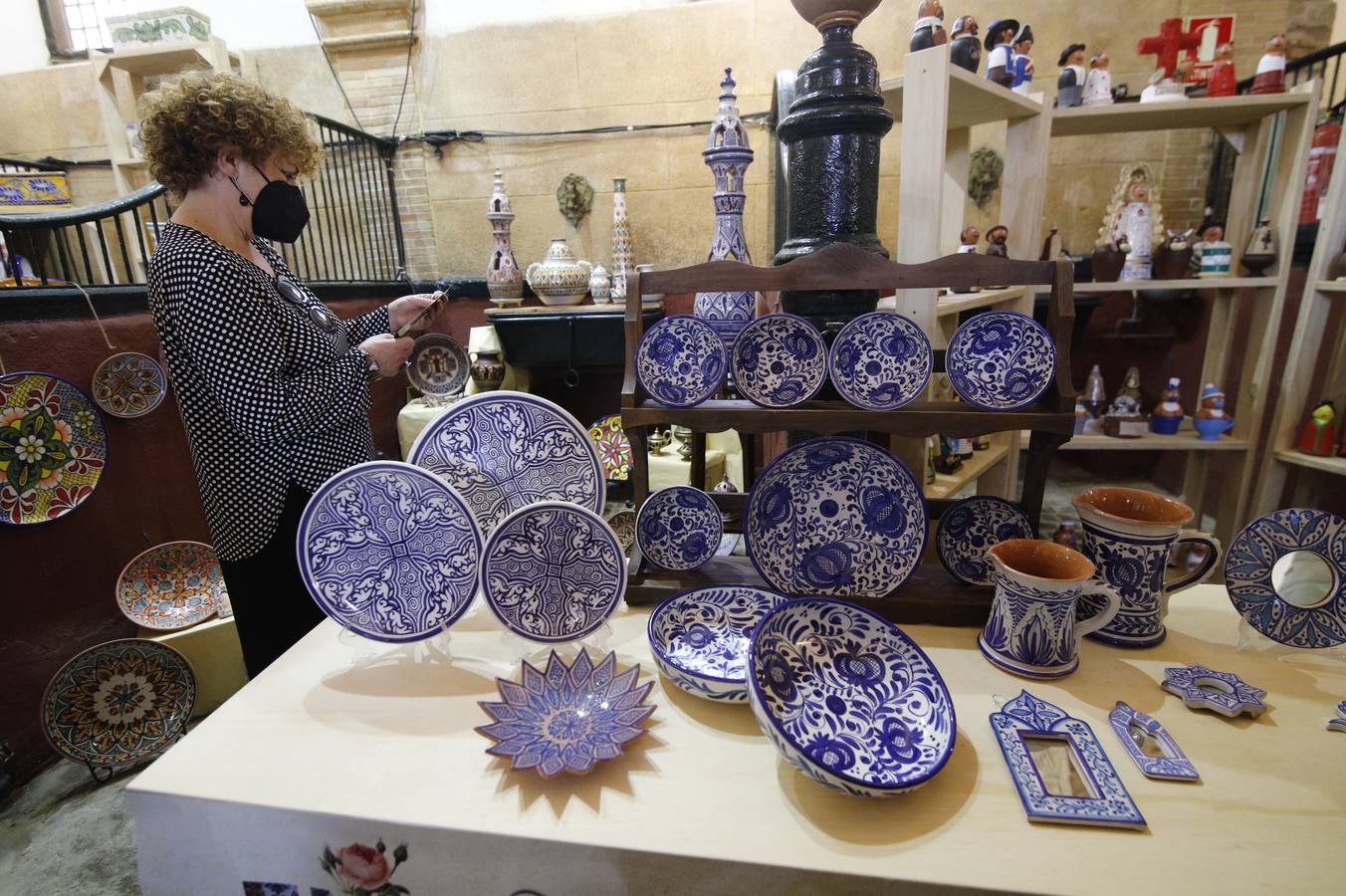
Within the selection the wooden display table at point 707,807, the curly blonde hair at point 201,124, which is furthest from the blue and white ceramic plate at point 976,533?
the curly blonde hair at point 201,124

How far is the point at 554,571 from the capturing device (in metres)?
1.05

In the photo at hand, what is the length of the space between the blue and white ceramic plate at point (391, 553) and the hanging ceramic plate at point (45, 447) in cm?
155

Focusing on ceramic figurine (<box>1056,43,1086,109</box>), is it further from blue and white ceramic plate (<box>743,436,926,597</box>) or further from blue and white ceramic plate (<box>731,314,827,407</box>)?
blue and white ceramic plate (<box>743,436,926,597</box>)

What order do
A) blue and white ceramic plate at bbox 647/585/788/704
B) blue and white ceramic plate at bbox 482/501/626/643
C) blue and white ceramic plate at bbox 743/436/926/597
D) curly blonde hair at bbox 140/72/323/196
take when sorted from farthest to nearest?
curly blonde hair at bbox 140/72/323/196
blue and white ceramic plate at bbox 743/436/926/597
blue and white ceramic plate at bbox 482/501/626/643
blue and white ceramic plate at bbox 647/585/788/704

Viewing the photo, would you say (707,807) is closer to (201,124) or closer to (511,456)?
(511,456)

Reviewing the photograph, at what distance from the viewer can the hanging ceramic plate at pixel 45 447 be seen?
1.84m

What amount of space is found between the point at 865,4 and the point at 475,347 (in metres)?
2.56

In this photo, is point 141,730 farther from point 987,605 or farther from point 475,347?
point 987,605

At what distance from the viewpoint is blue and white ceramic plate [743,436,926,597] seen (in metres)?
1.16

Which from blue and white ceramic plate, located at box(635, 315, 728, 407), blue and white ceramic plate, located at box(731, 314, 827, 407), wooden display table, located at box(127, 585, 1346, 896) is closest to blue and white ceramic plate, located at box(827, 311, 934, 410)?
blue and white ceramic plate, located at box(731, 314, 827, 407)

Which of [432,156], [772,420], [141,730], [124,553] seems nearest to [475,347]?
[432,156]

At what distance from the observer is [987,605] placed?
3.71 ft

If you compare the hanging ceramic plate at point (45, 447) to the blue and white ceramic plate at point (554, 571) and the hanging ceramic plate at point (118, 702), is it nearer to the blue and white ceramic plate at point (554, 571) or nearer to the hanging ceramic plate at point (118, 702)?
the hanging ceramic plate at point (118, 702)

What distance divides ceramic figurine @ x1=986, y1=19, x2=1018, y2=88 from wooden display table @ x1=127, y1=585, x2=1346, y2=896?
1752mm
